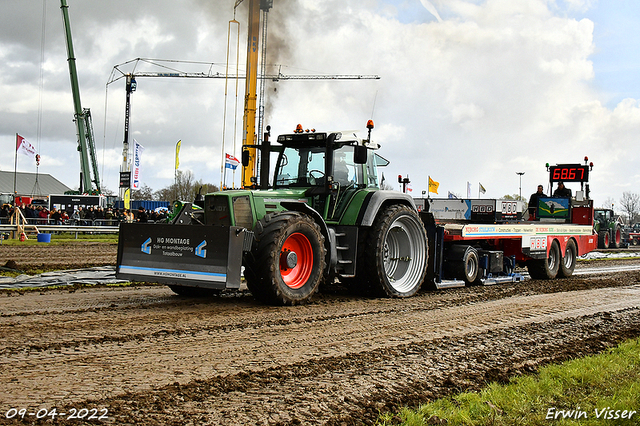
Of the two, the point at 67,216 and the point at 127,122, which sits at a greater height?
the point at 127,122

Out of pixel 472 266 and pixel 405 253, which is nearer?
pixel 405 253

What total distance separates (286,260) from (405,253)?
2.99 meters

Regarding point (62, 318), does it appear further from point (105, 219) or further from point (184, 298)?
point (105, 219)

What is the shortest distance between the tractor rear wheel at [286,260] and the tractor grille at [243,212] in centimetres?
35

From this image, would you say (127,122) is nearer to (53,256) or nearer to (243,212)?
(53,256)

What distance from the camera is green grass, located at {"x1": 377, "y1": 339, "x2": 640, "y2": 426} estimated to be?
372cm

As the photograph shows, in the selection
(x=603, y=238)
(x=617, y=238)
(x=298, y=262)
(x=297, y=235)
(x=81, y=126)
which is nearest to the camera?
(x=297, y=235)

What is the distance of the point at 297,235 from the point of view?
25.7 feet

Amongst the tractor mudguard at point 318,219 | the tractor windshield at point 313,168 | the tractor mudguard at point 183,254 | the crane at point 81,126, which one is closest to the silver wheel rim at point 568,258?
the tractor windshield at point 313,168

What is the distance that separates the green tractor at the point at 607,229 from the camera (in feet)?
103

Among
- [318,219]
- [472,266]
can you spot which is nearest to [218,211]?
[318,219]

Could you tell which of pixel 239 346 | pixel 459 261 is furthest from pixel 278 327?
pixel 459 261

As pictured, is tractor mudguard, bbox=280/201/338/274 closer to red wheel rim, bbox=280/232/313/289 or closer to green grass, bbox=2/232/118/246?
red wheel rim, bbox=280/232/313/289

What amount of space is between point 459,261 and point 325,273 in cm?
360
